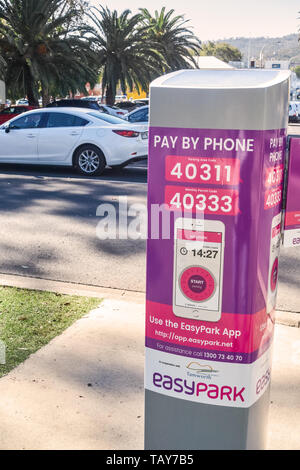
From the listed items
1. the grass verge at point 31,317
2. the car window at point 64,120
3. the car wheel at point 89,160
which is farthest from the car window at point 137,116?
the grass verge at point 31,317

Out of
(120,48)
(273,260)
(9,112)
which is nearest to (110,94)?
(120,48)

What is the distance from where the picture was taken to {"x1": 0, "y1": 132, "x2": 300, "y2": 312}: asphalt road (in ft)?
21.1

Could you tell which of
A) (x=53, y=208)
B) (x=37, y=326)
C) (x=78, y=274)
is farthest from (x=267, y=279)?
→ (x=53, y=208)

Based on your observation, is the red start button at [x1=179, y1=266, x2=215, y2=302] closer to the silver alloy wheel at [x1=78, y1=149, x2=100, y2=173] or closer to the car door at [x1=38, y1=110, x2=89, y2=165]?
the silver alloy wheel at [x1=78, y1=149, x2=100, y2=173]

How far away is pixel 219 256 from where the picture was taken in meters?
2.49

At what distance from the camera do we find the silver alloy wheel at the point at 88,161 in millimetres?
13656

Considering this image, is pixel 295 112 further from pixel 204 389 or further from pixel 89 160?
pixel 204 389

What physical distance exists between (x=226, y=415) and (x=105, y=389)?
4.83ft

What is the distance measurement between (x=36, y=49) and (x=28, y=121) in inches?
670

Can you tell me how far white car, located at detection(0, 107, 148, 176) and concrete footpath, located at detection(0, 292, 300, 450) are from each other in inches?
352

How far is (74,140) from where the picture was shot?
13.7 m

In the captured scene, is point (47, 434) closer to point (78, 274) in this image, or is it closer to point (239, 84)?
point (239, 84)

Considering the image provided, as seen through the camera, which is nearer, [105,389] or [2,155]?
[105,389]

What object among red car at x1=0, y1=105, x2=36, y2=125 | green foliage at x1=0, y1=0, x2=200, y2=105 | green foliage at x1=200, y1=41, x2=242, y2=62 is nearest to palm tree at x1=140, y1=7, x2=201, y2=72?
green foliage at x1=0, y1=0, x2=200, y2=105
